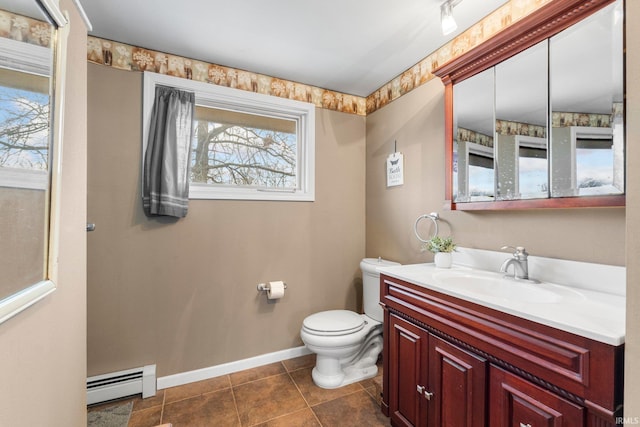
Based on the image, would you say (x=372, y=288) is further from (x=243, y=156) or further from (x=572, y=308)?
(x=243, y=156)

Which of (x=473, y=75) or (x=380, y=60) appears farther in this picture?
(x=380, y=60)

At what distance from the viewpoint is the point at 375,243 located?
2498 mm

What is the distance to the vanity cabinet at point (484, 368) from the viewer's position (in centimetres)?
76

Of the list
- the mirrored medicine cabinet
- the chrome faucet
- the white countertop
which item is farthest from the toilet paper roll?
the chrome faucet

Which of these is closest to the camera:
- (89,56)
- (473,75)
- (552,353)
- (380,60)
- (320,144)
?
(552,353)

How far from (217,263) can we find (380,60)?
6.31 feet

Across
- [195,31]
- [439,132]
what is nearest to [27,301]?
[195,31]

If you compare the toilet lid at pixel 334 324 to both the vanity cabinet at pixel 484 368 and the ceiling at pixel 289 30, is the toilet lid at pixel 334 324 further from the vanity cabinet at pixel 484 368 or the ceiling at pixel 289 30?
the ceiling at pixel 289 30

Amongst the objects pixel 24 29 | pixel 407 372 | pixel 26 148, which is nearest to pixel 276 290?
pixel 407 372

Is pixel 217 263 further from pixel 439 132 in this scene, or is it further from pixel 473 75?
pixel 473 75

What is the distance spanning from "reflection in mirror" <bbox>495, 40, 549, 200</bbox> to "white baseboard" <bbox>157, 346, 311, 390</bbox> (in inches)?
75.8

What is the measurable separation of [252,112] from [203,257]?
48.2 inches

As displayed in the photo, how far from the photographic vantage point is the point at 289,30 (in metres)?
1.68

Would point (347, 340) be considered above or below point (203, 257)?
below
